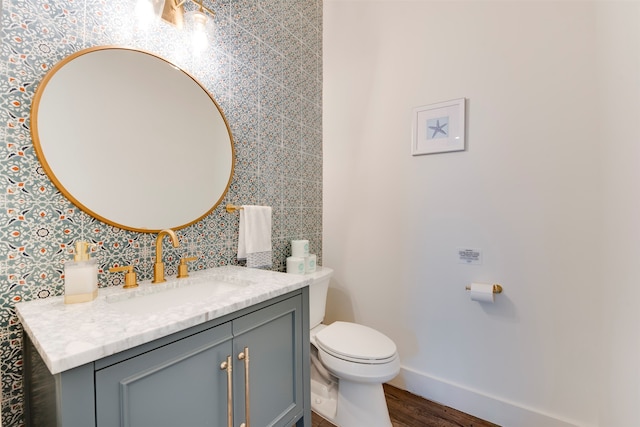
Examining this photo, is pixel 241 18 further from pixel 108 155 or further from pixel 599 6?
pixel 599 6

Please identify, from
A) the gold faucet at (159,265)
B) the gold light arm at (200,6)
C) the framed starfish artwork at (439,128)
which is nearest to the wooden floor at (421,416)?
the gold faucet at (159,265)

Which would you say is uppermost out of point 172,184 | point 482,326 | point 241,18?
point 241,18

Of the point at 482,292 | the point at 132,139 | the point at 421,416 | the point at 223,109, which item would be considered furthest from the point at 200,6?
the point at 421,416

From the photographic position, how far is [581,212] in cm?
132

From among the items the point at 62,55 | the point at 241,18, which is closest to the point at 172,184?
the point at 62,55

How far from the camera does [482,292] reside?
1.48 metres

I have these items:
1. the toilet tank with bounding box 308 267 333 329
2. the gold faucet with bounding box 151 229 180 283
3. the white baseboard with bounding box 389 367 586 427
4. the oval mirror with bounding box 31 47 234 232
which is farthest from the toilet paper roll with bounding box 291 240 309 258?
the white baseboard with bounding box 389 367 586 427

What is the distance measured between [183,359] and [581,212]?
1.79 m

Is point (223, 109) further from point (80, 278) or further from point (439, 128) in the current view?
point (439, 128)

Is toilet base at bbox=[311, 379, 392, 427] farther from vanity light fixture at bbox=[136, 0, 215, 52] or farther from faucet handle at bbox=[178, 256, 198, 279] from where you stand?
vanity light fixture at bbox=[136, 0, 215, 52]

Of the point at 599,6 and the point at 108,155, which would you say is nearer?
the point at 108,155

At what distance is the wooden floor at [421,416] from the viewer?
1.52 metres

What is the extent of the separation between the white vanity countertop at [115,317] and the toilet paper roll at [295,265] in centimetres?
57

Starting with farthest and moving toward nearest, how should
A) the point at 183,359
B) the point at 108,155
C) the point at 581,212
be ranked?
the point at 581,212
the point at 108,155
the point at 183,359
